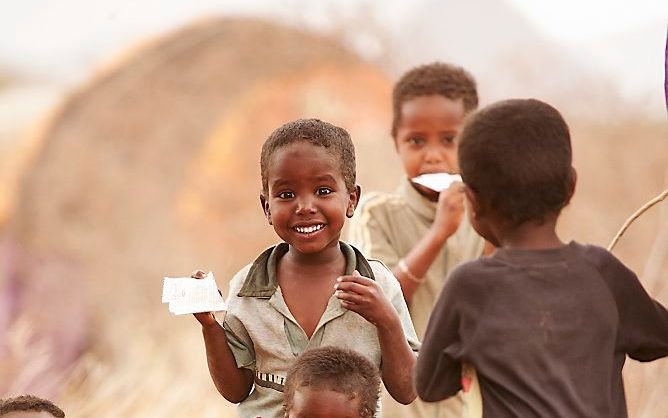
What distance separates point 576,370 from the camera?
254cm

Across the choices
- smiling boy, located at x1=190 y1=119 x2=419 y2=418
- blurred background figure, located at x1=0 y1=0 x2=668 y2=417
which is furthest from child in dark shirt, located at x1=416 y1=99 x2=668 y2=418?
blurred background figure, located at x1=0 y1=0 x2=668 y2=417

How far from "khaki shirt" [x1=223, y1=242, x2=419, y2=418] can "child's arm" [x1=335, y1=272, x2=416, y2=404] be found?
69mm

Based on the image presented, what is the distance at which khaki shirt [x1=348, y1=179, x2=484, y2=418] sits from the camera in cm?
416

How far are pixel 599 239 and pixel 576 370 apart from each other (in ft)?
16.9

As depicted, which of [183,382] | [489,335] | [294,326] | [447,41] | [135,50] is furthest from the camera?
[447,41]

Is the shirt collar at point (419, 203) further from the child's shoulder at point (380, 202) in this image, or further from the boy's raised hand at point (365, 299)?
the boy's raised hand at point (365, 299)

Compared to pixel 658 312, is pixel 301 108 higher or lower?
higher

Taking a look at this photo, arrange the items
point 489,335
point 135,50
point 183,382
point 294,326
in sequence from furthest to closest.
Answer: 1. point 135,50
2. point 183,382
3. point 294,326
4. point 489,335

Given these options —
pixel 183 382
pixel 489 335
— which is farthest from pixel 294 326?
pixel 183 382

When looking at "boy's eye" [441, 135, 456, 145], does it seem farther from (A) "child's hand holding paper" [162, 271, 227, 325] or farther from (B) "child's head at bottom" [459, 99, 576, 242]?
(B) "child's head at bottom" [459, 99, 576, 242]

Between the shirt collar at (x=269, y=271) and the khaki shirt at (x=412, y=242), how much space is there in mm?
852

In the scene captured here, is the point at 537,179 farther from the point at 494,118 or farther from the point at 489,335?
the point at 489,335


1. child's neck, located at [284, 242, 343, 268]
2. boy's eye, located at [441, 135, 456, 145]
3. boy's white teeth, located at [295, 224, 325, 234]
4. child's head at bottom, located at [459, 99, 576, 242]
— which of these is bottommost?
child's neck, located at [284, 242, 343, 268]

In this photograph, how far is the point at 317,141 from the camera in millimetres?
3178
